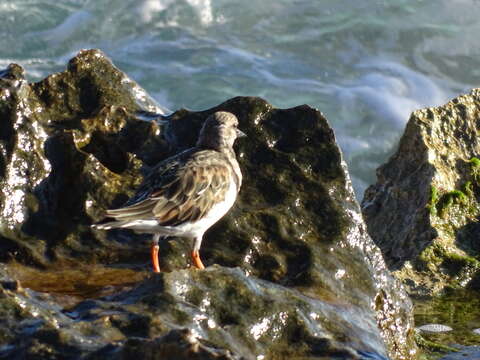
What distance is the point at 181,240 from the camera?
188 inches

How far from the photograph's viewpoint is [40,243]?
453 cm

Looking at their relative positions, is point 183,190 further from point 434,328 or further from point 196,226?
point 434,328

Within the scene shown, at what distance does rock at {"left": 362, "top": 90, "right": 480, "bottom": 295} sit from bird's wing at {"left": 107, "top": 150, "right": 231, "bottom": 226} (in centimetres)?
170

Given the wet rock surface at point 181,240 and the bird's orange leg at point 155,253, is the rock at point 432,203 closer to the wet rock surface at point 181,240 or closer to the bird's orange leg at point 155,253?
the wet rock surface at point 181,240

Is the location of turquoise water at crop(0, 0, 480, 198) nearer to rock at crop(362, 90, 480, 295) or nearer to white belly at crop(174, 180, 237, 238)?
rock at crop(362, 90, 480, 295)

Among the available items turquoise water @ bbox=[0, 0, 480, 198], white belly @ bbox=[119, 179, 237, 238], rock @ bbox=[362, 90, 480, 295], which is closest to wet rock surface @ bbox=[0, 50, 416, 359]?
white belly @ bbox=[119, 179, 237, 238]

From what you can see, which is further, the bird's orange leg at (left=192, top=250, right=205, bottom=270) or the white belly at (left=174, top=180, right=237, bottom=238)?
the white belly at (left=174, top=180, right=237, bottom=238)

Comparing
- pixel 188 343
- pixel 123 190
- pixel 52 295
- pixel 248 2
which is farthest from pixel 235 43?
pixel 188 343

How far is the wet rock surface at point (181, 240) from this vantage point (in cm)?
350

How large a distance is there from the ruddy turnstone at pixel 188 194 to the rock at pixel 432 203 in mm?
1688

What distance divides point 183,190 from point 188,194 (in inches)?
1.4

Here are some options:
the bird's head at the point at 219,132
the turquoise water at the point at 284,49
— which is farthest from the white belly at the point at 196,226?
the turquoise water at the point at 284,49

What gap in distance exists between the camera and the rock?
5.91 m

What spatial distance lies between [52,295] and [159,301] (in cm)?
67
